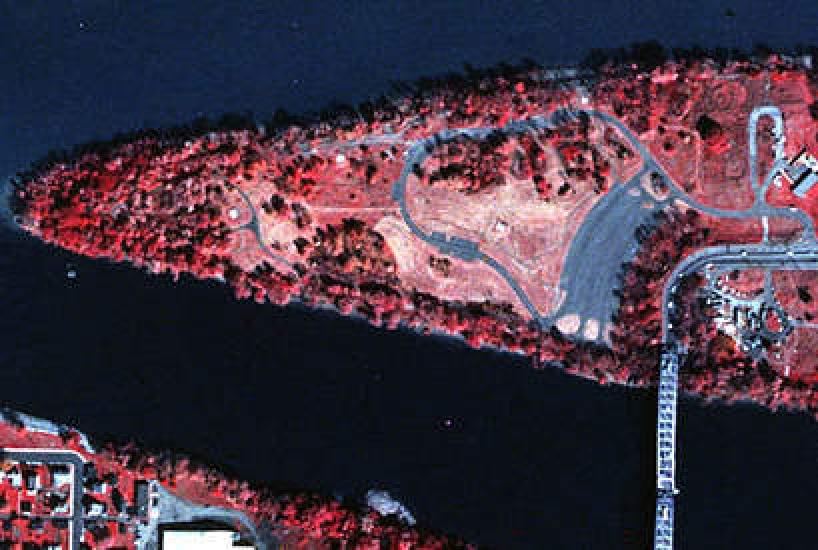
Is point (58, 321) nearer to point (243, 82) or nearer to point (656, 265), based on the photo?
point (243, 82)

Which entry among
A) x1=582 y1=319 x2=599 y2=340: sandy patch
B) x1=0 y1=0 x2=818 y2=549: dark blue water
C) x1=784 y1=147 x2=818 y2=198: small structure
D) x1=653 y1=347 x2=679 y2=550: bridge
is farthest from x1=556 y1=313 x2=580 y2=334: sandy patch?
x1=784 y1=147 x2=818 y2=198: small structure

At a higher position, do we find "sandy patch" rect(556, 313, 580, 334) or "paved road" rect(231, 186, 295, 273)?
"paved road" rect(231, 186, 295, 273)

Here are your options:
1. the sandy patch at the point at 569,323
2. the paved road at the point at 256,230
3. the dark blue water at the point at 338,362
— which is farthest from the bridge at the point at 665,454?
the paved road at the point at 256,230

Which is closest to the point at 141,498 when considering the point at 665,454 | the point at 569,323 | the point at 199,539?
the point at 199,539

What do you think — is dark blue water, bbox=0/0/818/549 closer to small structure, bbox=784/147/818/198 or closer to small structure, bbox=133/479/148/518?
small structure, bbox=133/479/148/518

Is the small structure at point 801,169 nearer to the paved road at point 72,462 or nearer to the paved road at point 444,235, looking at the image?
the paved road at point 444,235

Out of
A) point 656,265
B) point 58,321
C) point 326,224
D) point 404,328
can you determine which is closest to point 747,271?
point 656,265
